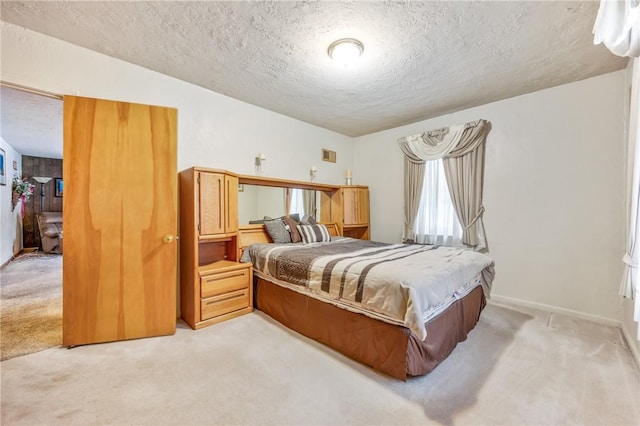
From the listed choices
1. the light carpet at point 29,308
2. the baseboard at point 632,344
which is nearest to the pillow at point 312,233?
the light carpet at point 29,308

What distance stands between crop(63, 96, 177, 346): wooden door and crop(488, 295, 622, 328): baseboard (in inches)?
147

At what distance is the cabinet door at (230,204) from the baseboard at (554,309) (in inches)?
130

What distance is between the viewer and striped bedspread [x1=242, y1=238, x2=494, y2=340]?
163 centimetres

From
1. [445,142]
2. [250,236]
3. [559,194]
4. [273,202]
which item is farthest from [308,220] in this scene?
[559,194]

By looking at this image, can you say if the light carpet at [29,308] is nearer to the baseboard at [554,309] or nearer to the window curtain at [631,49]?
the window curtain at [631,49]

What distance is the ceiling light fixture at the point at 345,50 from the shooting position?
6.89ft

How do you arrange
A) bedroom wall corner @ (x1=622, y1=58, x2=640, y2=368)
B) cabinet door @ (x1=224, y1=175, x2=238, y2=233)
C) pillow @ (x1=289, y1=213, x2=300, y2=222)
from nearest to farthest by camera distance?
bedroom wall corner @ (x1=622, y1=58, x2=640, y2=368) < cabinet door @ (x1=224, y1=175, x2=238, y2=233) < pillow @ (x1=289, y1=213, x2=300, y2=222)

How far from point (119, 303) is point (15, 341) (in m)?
0.89

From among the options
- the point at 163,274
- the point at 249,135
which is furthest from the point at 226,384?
the point at 249,135

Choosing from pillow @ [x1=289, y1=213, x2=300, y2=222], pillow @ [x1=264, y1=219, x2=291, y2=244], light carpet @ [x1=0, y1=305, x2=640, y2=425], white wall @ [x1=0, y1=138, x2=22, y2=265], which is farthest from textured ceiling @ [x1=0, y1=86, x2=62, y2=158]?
pillow @ [x1=289, y1=213, x2=300, y2=222]

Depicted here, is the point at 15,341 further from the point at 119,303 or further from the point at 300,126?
the point at 300,126

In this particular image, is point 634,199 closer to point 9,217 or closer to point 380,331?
point 380,331

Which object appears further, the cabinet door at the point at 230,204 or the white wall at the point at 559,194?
the cabinet door at the point at 230,204

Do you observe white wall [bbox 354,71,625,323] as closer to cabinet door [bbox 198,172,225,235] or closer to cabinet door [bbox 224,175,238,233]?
Answer: cabinet door [bbox 224,175,238,233]
